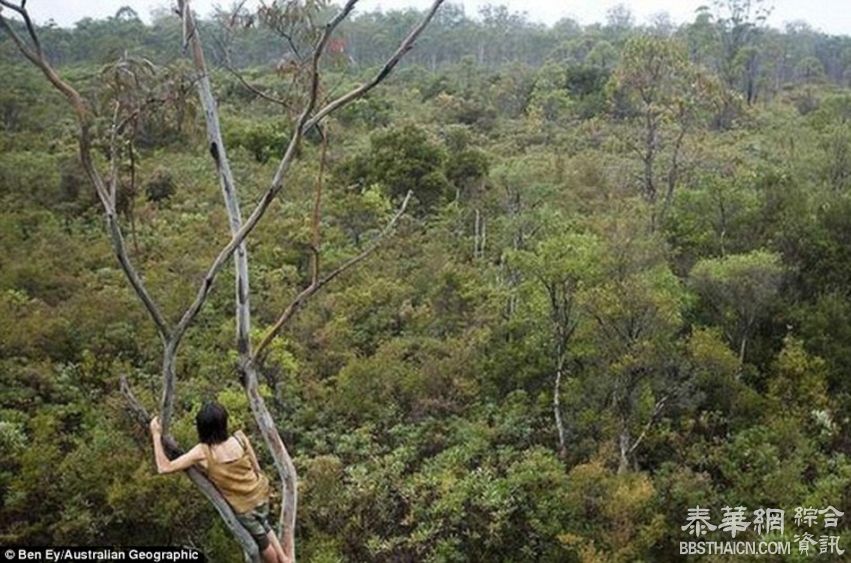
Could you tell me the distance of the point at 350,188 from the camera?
63.2 ft

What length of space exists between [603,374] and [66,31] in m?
44.8

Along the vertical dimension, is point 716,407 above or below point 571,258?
below

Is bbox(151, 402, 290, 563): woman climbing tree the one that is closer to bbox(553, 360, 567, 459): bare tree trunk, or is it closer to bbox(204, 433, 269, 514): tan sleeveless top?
bbox(204, 433, 269, 514): tan sleeveless top

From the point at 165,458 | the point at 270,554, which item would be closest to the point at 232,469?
the point at 165,458

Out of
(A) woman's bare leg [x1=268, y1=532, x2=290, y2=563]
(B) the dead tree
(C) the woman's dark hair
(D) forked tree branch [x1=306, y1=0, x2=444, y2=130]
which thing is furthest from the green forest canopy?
(A) woman's bare leg [x1=268, y1=532, x2=290, y2=563]

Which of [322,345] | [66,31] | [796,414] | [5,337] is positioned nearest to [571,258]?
[796,414]

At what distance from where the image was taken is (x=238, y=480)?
3.08m

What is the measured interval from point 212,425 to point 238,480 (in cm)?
26

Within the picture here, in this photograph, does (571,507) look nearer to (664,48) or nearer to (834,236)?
(834,236)

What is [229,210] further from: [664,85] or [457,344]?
[664,85]

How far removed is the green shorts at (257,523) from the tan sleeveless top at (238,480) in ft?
0.08

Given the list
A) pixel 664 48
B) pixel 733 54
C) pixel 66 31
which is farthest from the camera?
pixel 66 31

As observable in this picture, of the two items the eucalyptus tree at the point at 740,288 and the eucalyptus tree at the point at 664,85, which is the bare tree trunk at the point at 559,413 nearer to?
the eucalyptus tree at the point at 740,288

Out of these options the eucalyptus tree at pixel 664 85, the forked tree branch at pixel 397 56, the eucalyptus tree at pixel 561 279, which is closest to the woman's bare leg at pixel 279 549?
the forked tree branch at pixel 397 56
